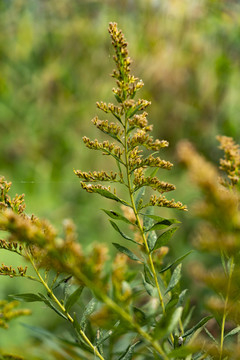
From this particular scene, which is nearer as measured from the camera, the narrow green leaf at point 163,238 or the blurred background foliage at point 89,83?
the narrow green leaf at point 163,238

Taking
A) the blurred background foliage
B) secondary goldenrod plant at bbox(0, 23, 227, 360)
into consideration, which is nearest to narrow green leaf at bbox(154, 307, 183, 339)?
secondary goldenrod plant at bbox(0, 23, 227, 360)

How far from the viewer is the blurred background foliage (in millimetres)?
1667

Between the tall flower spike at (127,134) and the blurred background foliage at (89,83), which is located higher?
the blurred background foliage at (89,83)

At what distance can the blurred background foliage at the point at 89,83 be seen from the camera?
1667 mm

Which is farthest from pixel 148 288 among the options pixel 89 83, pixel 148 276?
pixel 89 83

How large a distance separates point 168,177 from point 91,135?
41 centimetres

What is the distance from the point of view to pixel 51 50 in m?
2.21

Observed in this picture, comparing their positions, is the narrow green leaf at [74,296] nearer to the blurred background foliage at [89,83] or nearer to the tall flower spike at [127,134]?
the tall flower spike at [127,134]

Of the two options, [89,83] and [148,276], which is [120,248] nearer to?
[148,276]

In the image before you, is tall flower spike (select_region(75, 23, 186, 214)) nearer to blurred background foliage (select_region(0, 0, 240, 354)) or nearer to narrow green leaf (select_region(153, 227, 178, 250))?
narrow green leaf (select_region(153, 227, 178, 250))

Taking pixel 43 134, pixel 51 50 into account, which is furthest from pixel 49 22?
pixel 43 134

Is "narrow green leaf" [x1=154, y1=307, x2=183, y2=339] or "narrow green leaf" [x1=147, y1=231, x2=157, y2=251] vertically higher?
"narrow green leaf" [x1=147, y1=231, x2=157, y2=251]

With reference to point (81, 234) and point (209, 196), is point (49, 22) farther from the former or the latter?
point (209, 196)

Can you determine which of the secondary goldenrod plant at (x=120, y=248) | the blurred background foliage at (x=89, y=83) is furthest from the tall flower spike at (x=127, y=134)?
the blurred background foliage at (x=89, y=83)
